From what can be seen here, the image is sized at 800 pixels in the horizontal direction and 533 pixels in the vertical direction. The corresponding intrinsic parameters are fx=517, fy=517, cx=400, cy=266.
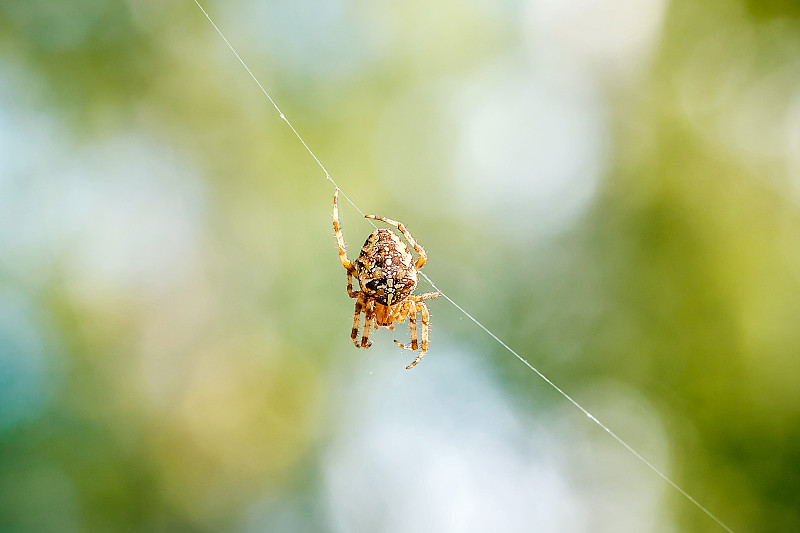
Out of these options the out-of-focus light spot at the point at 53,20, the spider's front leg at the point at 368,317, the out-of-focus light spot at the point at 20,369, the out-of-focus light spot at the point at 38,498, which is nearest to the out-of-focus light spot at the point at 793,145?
the spider's front leg at the point at 368,317

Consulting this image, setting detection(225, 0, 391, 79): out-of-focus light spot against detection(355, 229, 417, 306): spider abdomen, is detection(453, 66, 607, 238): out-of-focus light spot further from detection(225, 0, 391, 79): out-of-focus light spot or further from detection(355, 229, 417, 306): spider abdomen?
detection(355, 229, 417, 306): spider abdomen

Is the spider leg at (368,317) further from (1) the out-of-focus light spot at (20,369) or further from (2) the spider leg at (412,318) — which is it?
(1) the out-of-focus light spot at (20,369)

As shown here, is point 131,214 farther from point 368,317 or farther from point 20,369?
point 368,317

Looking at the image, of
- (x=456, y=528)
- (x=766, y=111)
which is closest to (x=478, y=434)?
(x=456, y=528)

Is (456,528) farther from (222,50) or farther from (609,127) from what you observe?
(222,50)

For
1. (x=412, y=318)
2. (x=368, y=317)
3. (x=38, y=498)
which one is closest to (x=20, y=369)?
(x=38, y=498)

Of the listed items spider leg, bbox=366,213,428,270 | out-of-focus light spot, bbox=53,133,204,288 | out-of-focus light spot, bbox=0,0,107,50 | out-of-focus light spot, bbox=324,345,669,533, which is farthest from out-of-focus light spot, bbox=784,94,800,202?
out-of-focus light spot, bbox=0,0,107,50

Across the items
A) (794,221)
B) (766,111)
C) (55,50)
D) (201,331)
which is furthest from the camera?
(201,331)
